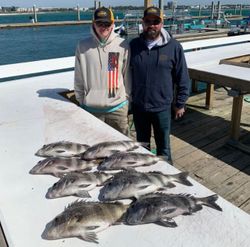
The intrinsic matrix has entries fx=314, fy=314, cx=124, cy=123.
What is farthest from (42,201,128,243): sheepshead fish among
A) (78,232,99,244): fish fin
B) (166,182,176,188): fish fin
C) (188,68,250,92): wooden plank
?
(188,68,250,92): wooden plank

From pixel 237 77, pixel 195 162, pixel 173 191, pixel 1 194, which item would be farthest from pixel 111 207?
pixel 237 77

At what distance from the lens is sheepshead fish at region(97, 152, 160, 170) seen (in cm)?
179

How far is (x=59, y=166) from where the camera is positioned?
5.81ft

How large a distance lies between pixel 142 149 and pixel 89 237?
34.1 inches

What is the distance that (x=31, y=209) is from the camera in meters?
1.47

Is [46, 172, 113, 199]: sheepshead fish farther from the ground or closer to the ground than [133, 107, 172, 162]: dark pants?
farther from the ground

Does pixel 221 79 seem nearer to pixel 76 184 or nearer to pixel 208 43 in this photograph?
pixel 208 43

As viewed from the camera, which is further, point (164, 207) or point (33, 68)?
point (33, 68)

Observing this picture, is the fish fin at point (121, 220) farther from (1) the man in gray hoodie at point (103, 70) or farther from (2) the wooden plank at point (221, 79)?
(2) the wooden plank at point (221, 79)

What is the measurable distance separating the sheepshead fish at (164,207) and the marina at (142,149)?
26 mm

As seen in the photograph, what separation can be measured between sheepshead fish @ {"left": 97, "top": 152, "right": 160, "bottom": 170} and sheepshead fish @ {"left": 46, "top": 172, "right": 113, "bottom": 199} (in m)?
0.12

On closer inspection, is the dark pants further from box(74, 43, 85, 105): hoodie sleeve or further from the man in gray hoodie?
box(74, 43, 85, 105): hoodie sleeve

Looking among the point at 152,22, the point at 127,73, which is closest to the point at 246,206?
the point at 127,73

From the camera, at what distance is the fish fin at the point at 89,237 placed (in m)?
1.28
